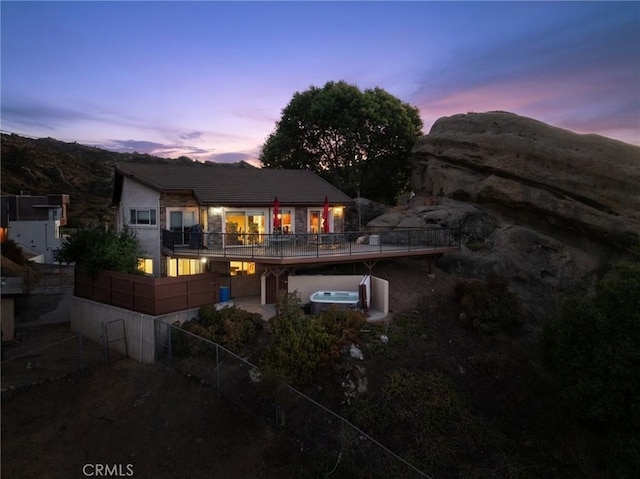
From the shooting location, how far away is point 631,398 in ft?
36.0

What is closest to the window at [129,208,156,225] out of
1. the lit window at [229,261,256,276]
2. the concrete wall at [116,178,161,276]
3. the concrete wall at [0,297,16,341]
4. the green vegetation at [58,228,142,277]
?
A: the concrete wall at [116,178,161,276]

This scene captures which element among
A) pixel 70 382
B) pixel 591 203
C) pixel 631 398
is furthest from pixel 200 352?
pixel 591 203

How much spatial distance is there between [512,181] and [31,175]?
230 ft

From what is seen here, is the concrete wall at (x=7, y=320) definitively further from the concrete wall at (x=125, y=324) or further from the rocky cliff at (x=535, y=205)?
the rocky cliff at (x=535, y=205)

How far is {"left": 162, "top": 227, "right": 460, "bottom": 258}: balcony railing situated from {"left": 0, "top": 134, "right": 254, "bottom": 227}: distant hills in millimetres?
40563

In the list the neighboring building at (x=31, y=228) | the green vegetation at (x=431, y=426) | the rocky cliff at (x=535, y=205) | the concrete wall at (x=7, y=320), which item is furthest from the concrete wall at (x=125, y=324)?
the neighboring building at (x=31, y=228)

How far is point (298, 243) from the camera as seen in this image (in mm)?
19812

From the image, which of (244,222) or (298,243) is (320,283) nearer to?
(298,243)

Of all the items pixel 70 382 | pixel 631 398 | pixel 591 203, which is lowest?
pixel 70 382

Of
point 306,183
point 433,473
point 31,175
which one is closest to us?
point 433,473

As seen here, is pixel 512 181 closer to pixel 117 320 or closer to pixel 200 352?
pixel 200 352

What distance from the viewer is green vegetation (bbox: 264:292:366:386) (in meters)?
13.3

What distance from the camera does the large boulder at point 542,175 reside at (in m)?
23.3

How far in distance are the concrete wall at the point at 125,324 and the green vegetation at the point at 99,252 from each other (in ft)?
6.25
